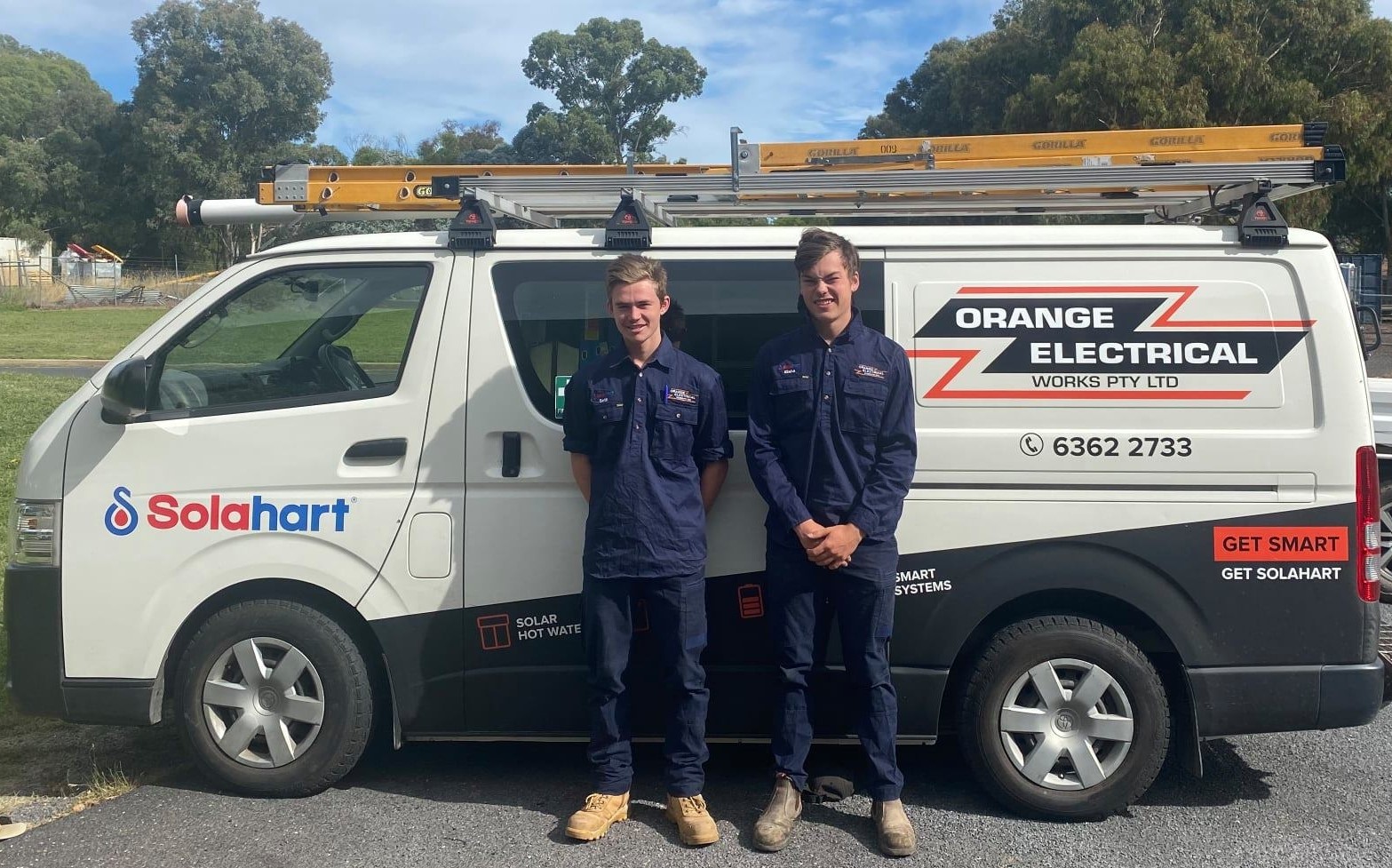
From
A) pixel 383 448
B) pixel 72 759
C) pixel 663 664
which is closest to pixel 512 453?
pixel 383 448

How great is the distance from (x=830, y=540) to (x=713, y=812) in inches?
45.7

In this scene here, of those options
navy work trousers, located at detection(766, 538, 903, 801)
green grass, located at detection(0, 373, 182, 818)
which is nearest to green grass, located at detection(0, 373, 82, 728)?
green grass, located at detection(0, 373, 182, 818)

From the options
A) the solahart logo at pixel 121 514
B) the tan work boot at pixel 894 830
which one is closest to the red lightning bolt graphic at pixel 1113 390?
the tan work boot at pixel 894 830

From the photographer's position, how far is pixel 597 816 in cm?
372

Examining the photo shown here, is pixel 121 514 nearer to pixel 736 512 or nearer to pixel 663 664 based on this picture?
pixel 663 664

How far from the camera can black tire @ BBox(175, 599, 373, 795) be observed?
155 inches

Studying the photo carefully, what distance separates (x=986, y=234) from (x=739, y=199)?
1.06 m

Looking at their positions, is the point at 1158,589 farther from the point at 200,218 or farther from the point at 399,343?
the point at 200,218

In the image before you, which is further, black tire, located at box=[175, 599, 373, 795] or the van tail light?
black tire, located at box=[175, 599, 373, 795]

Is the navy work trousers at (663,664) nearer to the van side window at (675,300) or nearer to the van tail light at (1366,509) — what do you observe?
the van side window at (675,300)

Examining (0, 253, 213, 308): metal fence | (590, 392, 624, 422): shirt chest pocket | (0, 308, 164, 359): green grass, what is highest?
(0, 253, 213, 308): metal fence

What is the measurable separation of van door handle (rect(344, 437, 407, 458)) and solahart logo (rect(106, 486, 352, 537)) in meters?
0.19

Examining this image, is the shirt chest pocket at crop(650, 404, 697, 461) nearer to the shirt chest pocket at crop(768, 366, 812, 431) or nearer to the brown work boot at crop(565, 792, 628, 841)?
the shirt chest pocket at crop(768, 366, 812, 431)

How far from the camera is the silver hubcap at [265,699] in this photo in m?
3.94
